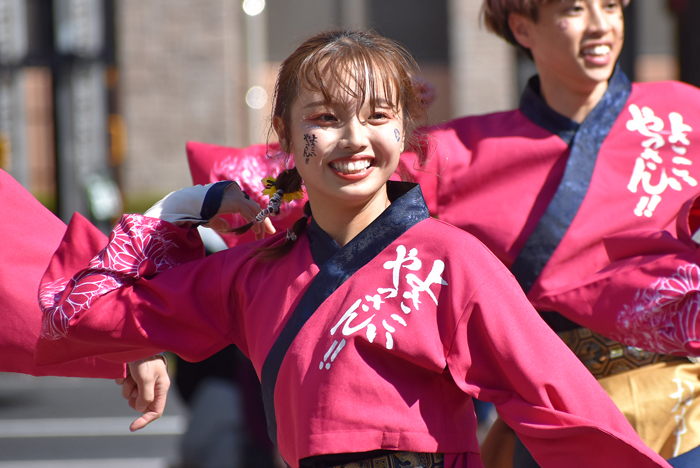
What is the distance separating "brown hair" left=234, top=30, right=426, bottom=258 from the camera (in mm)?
1524

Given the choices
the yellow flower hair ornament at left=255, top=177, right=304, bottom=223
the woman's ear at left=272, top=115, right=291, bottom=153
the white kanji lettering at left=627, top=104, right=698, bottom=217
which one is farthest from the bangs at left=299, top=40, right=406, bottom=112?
the white kanji lettering at left=627, top=104, right=698, bottom=217

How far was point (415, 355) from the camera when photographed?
4.69 ft

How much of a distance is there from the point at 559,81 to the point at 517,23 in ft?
0.60

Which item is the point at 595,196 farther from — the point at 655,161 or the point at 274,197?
the point at 274,197

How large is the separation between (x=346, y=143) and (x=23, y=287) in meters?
0.78

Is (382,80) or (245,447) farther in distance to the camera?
(245,447)

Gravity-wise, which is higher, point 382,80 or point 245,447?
point 382,80

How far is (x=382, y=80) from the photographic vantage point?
1.54m

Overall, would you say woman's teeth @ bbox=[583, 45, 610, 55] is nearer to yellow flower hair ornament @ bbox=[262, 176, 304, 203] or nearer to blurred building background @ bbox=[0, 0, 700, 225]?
yellow flower hair ornament @ bbox=[262, 176, 304, 203]

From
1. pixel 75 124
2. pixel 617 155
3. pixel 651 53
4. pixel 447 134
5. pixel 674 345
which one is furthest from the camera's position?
pixel 651 53

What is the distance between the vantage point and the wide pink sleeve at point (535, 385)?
4.57ft

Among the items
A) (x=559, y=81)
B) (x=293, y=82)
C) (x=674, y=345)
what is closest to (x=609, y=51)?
(x=559, y=81)

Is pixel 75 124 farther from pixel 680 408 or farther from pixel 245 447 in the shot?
pixel 680 408

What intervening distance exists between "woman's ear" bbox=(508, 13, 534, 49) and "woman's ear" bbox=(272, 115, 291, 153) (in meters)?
0.74
